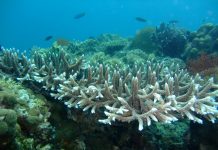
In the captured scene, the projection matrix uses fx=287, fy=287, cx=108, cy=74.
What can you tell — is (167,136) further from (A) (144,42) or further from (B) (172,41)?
(A) (144,42)

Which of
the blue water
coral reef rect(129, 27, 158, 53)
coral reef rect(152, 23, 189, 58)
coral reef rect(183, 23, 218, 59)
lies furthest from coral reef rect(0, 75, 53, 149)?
the blue water

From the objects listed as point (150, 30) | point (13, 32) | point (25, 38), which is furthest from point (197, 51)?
point (13, 32)

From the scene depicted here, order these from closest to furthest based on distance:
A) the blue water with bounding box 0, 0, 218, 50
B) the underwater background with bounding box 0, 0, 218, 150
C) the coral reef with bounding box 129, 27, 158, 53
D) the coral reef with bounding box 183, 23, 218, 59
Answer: the underwater background with bounding box 0, 0, 218, 150, the coral reef with bounding box 183, 23, 218, 59, the coral reef with bounding box 129, 27, 158, 53, the blue water with bounding box 0, 0, 218, 50

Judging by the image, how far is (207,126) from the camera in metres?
5.20

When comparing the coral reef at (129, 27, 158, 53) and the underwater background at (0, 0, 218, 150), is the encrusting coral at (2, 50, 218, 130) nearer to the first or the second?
the underwater background at (0, 0, 218, 150)

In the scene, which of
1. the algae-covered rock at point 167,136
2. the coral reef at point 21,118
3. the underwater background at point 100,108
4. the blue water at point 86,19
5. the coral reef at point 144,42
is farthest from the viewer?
the blue water at point 86,19

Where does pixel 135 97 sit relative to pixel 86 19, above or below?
below

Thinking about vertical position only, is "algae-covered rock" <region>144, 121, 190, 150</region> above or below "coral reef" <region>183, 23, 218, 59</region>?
below

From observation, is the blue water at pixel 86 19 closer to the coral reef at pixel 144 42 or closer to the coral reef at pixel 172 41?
the coral reef at pixel 144 42

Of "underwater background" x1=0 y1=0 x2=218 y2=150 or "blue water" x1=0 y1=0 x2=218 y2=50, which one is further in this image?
"blue water" x1=0 y1=0 x2=218 y2=50

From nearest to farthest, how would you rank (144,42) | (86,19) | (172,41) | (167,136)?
(167,136) → (172,41) → (144,42) → (86,19)

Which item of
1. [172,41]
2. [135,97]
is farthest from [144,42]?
[135,97]

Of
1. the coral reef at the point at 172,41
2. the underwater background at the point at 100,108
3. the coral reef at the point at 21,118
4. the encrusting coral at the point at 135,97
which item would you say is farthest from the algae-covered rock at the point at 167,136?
the coral reef at the point at 172,41

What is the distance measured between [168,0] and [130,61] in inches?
4304
